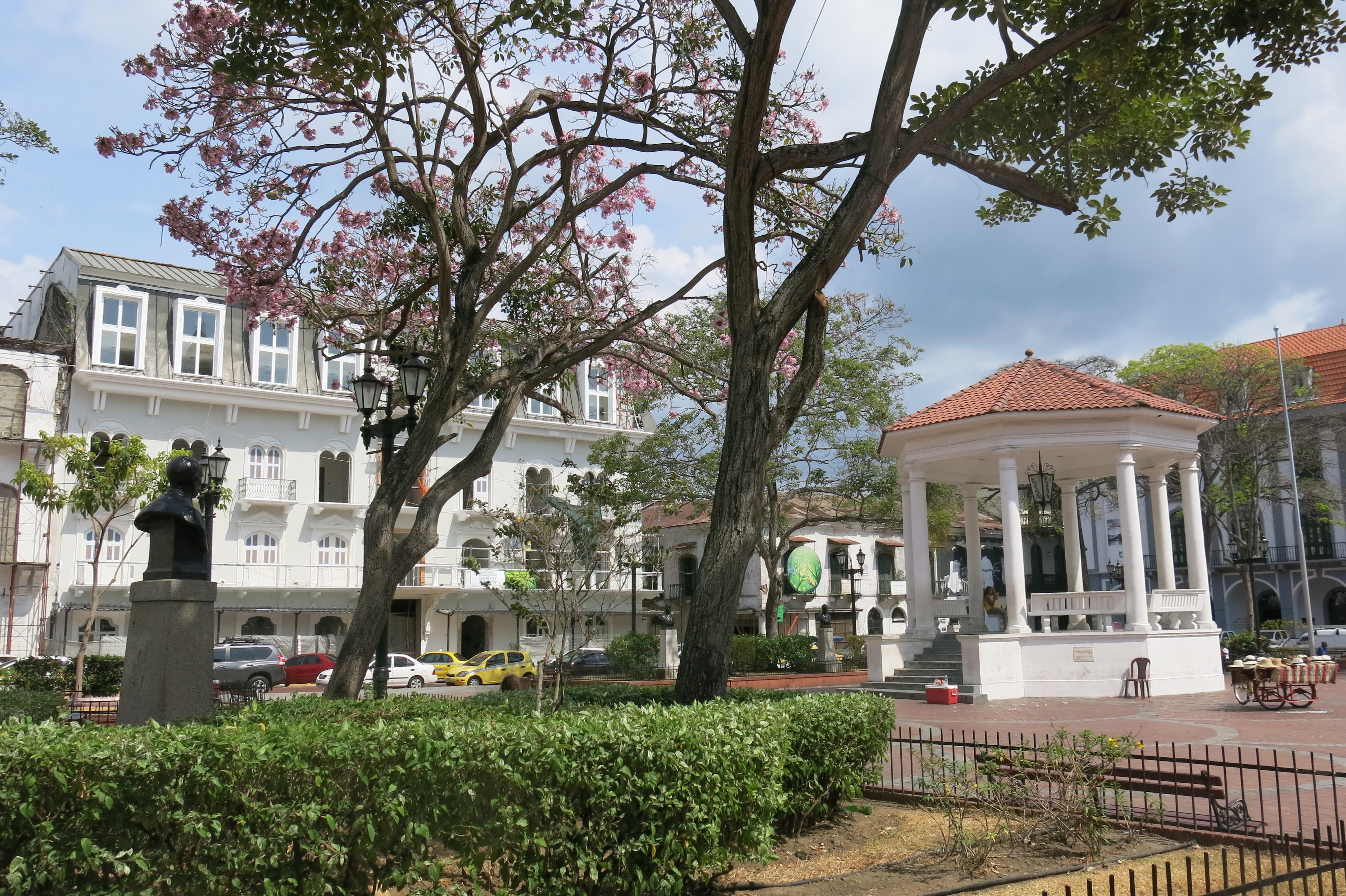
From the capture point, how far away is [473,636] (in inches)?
1644

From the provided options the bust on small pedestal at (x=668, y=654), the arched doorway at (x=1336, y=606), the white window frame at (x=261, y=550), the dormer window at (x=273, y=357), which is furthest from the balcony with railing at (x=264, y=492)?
the arched doorway at (x=1336, y=606)

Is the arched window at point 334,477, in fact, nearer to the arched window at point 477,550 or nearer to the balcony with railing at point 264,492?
the balcony with railing at point 264,492

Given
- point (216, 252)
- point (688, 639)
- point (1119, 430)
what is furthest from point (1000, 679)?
point (216, 252)

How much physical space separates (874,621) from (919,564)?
28.1 m

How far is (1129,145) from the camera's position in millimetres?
10211

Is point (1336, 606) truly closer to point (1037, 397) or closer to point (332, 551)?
point (1037, 397)

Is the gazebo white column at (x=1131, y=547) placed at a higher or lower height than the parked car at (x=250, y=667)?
higher

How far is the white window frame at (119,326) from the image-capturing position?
113 ft

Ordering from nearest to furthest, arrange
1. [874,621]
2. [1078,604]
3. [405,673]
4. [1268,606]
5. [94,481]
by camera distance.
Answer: [1078,604]
[94,481]
[405,673]
[1268,606]
[874,621]

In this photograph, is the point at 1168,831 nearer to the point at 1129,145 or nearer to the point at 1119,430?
the point at 1129,145

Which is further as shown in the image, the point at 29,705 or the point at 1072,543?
the point at 1072,543

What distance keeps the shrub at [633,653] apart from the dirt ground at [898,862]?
20.8 metres

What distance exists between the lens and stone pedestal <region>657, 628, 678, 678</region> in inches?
1110

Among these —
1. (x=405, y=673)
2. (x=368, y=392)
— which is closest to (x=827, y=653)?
(x=405, y=673)
